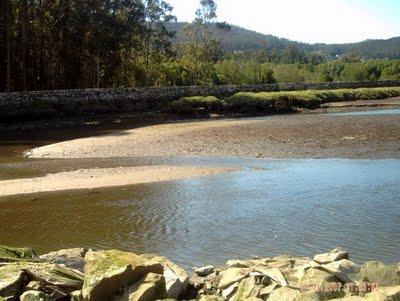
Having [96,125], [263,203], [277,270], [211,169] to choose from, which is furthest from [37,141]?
[277,270]

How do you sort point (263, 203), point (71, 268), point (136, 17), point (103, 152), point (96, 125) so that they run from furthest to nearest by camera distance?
1. point (136, 17)
2. point (96, 125)
3. point (103, 152)
4. point (263, 203)
5. point (71, 268)

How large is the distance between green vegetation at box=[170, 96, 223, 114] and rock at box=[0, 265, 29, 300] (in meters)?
39.0

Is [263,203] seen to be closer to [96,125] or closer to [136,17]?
[96,125]

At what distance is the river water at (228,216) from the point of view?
10.9 metres

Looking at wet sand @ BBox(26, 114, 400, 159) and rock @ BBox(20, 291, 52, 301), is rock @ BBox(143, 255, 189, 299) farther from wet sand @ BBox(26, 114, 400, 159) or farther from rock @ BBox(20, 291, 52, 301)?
wet sand @ BBox(26, 114, 400, 159)

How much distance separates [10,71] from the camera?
43.9 m

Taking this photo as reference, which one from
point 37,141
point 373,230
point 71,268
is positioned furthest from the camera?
point 37,141

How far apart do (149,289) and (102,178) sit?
12.6 metres

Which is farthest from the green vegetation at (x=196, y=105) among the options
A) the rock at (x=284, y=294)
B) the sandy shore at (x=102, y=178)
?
the rock at (x=284, y=294)

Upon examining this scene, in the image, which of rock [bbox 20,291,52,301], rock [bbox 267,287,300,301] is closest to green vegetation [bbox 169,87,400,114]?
rock [bbox 20,291,52,301]

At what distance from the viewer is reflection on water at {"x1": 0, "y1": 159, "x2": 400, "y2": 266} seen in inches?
429

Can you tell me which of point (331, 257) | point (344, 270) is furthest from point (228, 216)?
point (344, 270)

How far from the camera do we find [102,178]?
1886cm

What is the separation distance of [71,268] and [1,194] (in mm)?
9498
